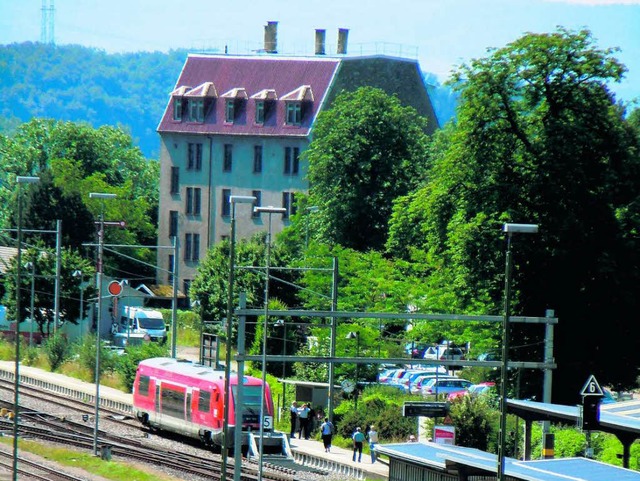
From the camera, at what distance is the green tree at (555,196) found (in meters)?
57.0

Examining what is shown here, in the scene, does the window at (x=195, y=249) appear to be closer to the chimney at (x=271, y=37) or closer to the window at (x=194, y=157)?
the window at (x=194, y=157)

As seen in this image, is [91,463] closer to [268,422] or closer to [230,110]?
[268,422]

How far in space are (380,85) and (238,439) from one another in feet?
221

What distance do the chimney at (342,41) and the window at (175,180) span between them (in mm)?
14783

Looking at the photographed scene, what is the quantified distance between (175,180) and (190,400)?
195ft

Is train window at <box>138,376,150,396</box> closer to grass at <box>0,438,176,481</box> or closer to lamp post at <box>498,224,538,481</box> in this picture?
grass at <box>0,438,176,481</box>

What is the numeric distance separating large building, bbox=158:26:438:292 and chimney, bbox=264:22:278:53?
98mm

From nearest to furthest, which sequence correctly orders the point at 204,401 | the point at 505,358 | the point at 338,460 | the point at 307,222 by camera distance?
the point at 505,358, the point at 338,460, the point at 204,401, the point at 307,222

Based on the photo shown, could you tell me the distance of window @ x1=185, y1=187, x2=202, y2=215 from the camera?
112 meters

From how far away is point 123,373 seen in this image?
7031cm

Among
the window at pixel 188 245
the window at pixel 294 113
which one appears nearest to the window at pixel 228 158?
the window at pixel 294 113

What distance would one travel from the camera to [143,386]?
60.1 meters

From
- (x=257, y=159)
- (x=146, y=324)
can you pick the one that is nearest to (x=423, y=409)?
(x=146, y=324)

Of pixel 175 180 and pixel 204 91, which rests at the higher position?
pixel 204 91
